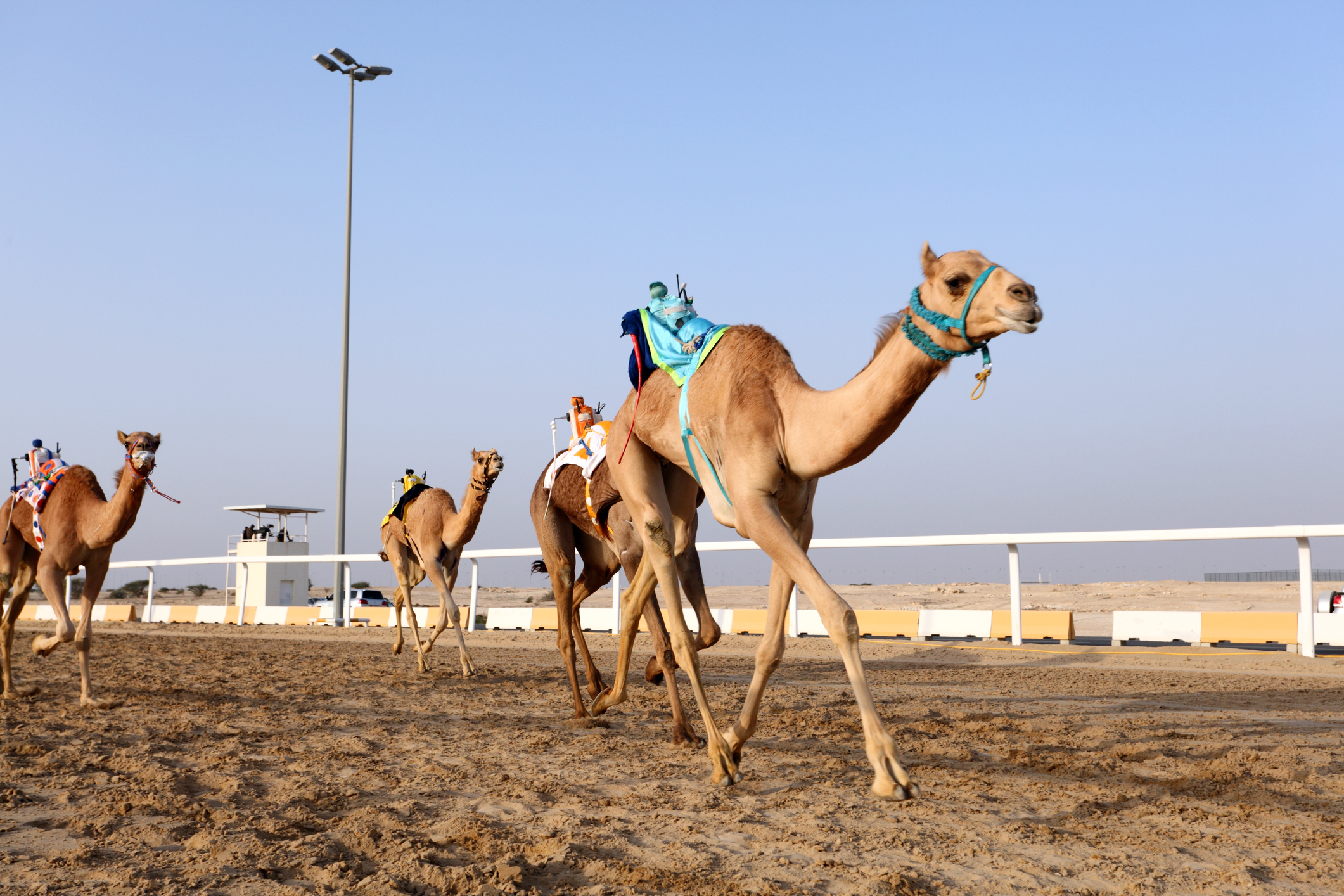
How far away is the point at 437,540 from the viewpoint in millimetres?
13422

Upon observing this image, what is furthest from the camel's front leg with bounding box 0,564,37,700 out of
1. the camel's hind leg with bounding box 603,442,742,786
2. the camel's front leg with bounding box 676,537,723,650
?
the camel's hind leg with bounding box 603,442,742,786

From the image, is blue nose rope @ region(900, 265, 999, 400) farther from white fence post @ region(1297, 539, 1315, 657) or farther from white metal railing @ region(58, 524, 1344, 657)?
white fence post @ region(1297, 539, 1315, 657)

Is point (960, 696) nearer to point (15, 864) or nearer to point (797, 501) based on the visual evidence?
point (797, 501)

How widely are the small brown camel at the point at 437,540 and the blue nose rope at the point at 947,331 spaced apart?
8.17 meters

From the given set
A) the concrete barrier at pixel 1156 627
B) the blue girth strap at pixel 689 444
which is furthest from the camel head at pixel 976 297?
the concrete barrier at pixel 1156 627

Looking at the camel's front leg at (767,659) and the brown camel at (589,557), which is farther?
the brown camel at (589,557)

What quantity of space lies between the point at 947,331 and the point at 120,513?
787 cm

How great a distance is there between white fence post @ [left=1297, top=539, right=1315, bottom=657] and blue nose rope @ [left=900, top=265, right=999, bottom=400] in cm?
881

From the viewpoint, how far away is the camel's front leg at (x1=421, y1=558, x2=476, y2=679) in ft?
36.9

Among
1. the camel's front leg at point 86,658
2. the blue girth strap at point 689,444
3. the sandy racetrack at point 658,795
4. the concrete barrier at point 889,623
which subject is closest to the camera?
the sandy racetrack at point 658,795

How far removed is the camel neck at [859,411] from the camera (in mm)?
4285

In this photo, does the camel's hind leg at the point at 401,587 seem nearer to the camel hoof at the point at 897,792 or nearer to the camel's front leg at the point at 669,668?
the camel's front leg at the point at 669,668

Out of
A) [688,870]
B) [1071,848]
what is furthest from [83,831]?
[1071,848]

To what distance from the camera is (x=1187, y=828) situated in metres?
4.21
